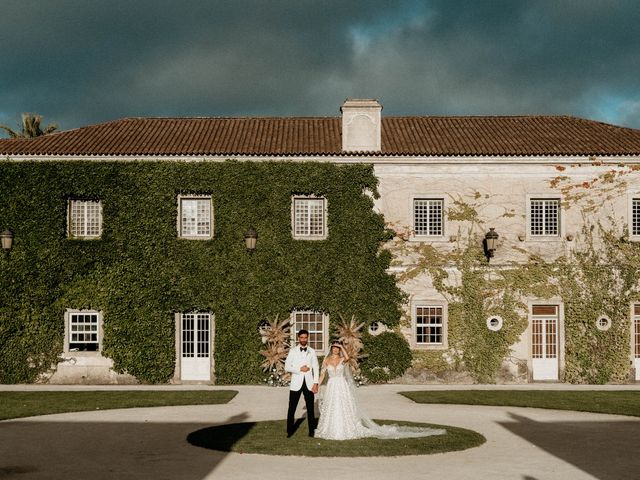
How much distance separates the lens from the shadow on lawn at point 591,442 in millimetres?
11484

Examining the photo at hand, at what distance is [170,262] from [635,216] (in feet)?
49.2

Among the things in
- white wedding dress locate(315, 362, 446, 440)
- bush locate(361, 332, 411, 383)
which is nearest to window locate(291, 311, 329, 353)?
bush locate(361, 332, 411, 383)

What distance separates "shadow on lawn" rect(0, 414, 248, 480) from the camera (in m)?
10.9

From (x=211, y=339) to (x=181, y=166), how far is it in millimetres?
5565

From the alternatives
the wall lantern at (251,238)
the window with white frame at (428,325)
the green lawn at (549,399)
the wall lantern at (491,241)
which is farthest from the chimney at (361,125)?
the green lawn at (549,399)

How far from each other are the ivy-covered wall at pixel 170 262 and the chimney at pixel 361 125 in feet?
3.10

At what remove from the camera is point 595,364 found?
27.0 metres

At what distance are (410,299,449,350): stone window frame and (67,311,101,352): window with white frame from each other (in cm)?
989

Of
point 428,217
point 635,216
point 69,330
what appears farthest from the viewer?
point 635,216

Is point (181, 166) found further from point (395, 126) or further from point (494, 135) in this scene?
point (494, 135)

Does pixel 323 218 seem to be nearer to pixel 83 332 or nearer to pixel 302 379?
pixel 83 332

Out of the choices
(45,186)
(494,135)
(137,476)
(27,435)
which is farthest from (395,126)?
(137,476)

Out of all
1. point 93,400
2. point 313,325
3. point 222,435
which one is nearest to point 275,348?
point 313,325

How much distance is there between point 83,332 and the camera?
88.2 ft
